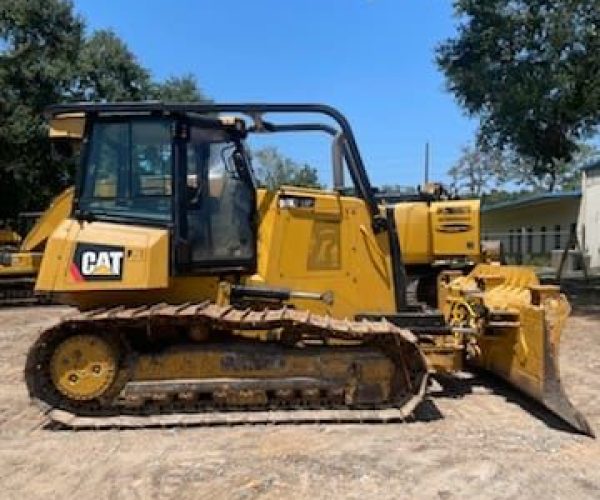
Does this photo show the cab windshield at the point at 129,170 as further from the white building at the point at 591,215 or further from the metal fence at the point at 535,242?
the metal fence at the point at 535,242

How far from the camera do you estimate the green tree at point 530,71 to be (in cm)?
1731

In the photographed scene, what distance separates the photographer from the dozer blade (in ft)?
22.2

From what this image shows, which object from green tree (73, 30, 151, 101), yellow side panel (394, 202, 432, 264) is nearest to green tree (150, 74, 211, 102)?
green tree (73, 30, 151, 101)

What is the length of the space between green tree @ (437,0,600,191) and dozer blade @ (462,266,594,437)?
1011cm

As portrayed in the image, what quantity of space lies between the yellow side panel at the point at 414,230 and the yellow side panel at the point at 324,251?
5.20 m

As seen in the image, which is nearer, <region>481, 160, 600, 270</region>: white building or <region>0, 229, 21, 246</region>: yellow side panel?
<region>0, 229, 21, 246</region>: yellow side panel

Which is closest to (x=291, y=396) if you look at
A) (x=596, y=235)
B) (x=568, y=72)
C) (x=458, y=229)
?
(x=458, y=229)

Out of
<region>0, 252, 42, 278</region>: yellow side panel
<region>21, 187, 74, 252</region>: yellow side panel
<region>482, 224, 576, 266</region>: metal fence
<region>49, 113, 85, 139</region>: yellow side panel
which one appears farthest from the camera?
<region>482, 224, 576, 266</region>: metal fence

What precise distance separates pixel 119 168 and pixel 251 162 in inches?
47.8

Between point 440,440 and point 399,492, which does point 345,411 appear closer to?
point 440,440

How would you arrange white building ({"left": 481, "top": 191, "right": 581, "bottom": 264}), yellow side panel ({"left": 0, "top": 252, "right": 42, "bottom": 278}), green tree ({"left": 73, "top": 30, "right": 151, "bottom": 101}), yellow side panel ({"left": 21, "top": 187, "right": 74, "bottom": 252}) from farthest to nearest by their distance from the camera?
white building ({"left": 481, "top": 191, "right": 581, "bottom": 264})
green tree ({"left": 73, "top": 30, "right": 151, "bottom": 101})
yellow side panel ({"left": 0, "top": 252, "right": 42, "bottom": 278})
yellow side panel ({"left": 21, "top": 187, "right": 74, "bottom": 252})

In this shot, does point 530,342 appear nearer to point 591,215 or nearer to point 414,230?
point 414,230

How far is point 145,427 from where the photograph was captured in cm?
679

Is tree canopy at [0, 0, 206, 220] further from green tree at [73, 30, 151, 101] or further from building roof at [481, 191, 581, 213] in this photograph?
building roof at [481, 191, 581, 213]
